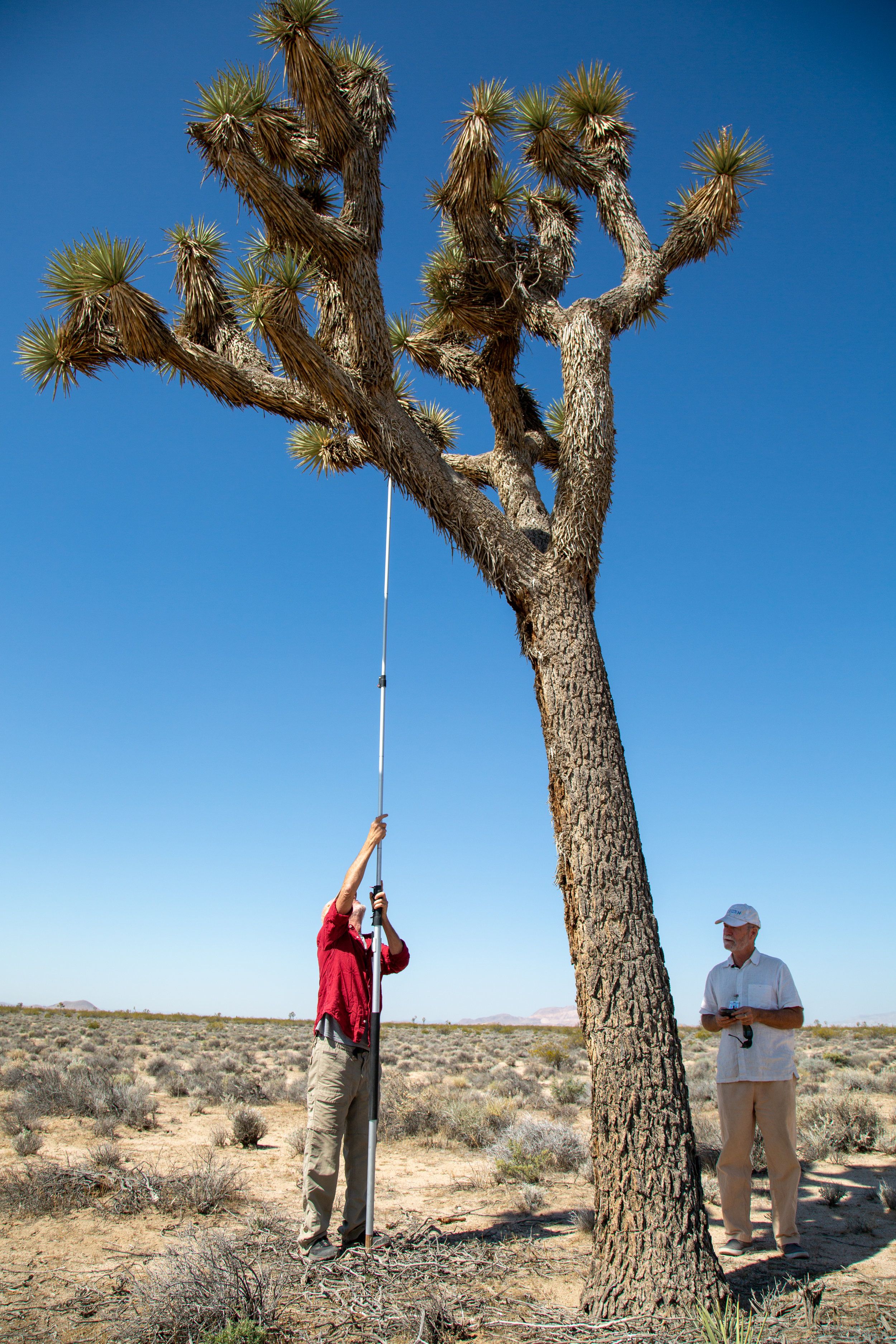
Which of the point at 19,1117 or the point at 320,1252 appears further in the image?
the point at 19,1117

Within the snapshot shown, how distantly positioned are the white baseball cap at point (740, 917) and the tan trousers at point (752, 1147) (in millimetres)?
840

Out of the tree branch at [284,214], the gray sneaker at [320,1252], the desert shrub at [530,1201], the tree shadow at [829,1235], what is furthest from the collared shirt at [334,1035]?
the tree branch at [284,214]

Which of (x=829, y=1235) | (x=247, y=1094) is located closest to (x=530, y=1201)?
(x=829, y=1235)

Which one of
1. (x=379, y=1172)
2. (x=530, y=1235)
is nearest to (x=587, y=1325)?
(x=530, y=1235)

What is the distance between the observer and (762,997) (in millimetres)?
4504

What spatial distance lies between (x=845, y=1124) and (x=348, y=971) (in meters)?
6.39

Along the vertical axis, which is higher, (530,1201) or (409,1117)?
(530,1201)

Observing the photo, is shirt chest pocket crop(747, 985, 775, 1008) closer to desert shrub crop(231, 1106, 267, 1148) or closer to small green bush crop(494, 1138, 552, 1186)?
small green bush crop(494, 1138, 552, 1186)

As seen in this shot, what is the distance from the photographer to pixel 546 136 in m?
6.70

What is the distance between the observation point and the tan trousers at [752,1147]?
429 cm

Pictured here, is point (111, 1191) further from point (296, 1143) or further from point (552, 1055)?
point (552, 1055)

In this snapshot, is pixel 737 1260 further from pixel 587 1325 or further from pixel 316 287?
pixel 316 287

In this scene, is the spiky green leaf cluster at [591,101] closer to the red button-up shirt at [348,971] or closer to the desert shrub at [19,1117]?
the red button-up shirt at [348,971]

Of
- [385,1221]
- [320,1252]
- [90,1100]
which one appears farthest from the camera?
[90,1100]
